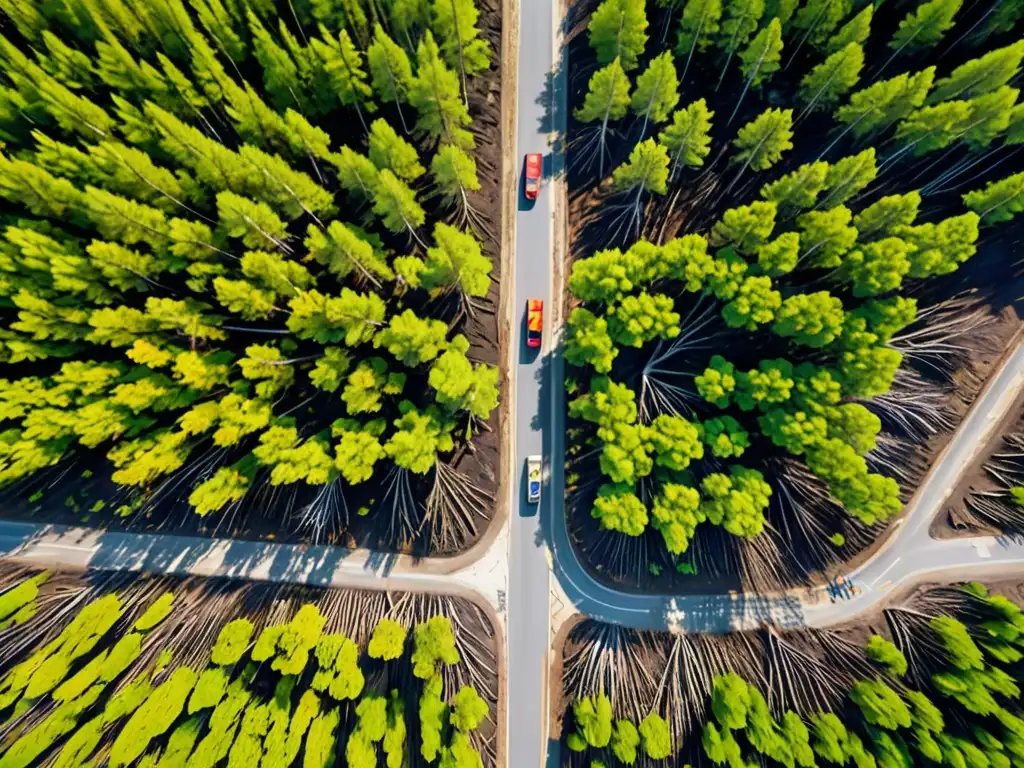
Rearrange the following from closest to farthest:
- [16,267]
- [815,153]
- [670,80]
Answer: [16,267]
[670,80]
[815,153]

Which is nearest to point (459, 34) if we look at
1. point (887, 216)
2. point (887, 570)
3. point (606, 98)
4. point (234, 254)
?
point (606, 98)

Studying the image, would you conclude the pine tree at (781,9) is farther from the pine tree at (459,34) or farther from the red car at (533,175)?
the pine tree at (459,34)

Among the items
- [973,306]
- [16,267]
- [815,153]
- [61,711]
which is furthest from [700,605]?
[16,267]

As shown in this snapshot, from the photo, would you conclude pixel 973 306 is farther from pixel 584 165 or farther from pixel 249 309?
pixel 249 309

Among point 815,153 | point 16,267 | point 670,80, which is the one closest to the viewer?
point 16,267

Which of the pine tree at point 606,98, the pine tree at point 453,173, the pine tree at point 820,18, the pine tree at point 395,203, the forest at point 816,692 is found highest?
the pine tree at point 820,18

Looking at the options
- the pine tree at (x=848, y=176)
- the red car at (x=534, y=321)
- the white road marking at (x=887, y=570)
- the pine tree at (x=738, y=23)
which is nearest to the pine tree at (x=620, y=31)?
the pine tree at (x=738, y=23)

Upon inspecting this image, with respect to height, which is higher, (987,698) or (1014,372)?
(1014,372)

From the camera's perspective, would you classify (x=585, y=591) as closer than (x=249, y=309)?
No
